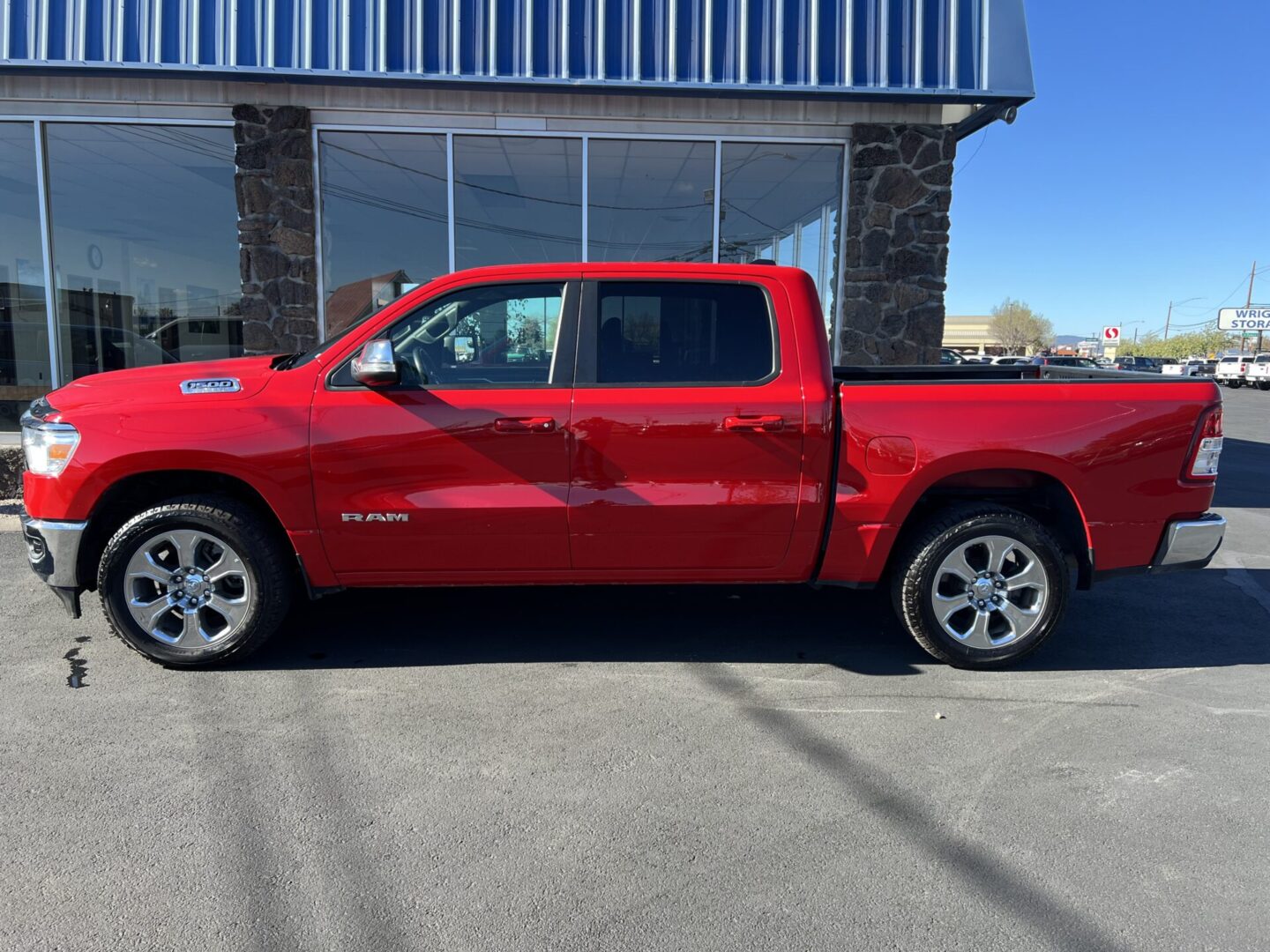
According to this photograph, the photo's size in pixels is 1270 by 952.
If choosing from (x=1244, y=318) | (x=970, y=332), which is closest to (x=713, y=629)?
(x=1244, y=318)

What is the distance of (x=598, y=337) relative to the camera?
13.5 feet

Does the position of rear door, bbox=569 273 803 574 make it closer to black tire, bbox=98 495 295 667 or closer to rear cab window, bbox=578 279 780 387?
rear cab window, bbox=578 279 780 387

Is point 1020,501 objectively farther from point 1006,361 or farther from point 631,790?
point 1006,361

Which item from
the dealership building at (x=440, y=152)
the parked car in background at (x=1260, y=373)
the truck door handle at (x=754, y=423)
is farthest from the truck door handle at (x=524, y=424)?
the parked car in background at (x=1260, y=373)

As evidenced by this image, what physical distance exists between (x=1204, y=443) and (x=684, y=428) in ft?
8.14

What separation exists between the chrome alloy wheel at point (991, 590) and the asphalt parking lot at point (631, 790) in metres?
0.24

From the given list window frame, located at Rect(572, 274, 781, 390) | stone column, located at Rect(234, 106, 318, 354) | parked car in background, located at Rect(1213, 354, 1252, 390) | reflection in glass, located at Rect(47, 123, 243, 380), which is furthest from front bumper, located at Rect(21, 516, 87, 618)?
parked car in background, located at Rect(1213, 354, 1252, 390)

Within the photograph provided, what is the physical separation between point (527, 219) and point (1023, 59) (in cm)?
534

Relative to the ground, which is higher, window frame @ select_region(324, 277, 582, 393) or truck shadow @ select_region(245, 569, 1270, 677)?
window frame @ select_region(324, 277, 582, 393)

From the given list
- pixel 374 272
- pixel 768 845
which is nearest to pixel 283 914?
pixel 768 845

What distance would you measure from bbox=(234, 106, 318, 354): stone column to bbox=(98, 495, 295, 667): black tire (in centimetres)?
513

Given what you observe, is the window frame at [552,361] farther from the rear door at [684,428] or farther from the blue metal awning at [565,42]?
the blue metal awning at [565,42]

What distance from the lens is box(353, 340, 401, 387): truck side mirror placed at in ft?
12.3

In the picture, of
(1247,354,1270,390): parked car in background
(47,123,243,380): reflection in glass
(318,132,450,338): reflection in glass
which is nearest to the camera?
(318,132,450,338): reflection in glass
